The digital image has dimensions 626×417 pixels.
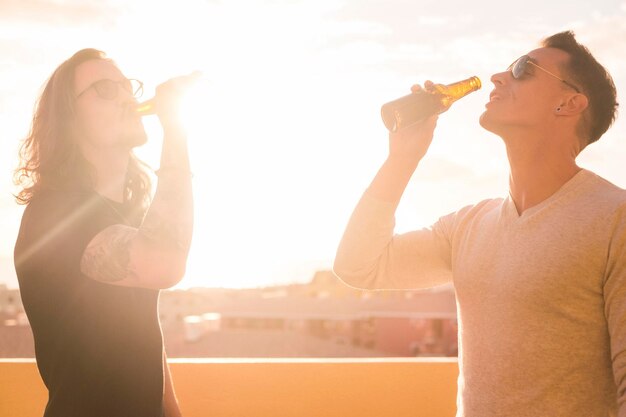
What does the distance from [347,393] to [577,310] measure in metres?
1.49

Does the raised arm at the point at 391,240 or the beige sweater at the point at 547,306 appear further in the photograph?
the raised arm at the point at 391,240

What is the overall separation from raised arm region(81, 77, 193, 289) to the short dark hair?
0.89 metres

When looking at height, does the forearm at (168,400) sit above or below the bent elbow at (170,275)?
below

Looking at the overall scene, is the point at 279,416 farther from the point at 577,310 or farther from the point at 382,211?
the point at 577,310

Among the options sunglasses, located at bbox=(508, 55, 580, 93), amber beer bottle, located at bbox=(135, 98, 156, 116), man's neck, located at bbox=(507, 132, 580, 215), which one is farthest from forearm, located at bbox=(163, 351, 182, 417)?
sunglasses, located at bbox=(508, 55, 580, 93)

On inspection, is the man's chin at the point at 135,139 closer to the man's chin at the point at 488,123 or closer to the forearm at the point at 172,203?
the forearm at the point at 172,203

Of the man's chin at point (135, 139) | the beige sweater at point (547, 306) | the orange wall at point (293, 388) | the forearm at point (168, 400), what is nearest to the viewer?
the beige sweater at point (547, 306)

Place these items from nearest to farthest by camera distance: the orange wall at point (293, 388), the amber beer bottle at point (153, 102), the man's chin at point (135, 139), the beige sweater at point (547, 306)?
the beige sweater at point (547, 306)
the amber beer bottle at point (153, 102)
the man's chin at point (135, 139)
the orange wall at point (293, 388)

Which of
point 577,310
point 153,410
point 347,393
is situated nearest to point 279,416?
point 347,393

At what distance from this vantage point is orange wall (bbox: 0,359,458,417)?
8.40 feet

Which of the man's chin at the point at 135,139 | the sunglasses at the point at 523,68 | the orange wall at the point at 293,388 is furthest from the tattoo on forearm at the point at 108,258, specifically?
the orange wall at the point at 293,388

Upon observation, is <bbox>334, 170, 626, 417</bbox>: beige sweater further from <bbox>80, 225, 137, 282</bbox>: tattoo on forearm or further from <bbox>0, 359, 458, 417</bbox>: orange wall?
<bbox>0, 359, 458, 417</bbox>: orange wall

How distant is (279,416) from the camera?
8.43 feet

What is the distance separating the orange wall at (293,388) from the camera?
256 centimetres
